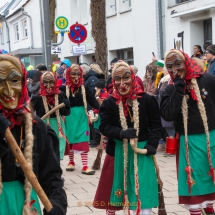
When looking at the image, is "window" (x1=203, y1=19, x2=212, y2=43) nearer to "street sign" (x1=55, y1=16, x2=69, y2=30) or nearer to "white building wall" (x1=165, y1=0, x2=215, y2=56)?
"white building wall" (x1=165, y1=0, x2=215, y2=56)

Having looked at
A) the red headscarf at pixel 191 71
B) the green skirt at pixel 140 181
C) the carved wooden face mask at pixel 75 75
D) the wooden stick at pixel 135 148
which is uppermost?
the red headscarf at pixel 191 71

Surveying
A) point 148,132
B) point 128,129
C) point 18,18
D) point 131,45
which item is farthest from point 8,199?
point 18,18

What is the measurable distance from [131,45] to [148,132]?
A: 12.7 m

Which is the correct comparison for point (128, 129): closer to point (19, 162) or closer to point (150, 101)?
point (150, 101)

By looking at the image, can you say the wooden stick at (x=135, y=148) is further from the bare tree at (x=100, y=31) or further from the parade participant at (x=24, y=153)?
the bare tree at (x=100, y=31)

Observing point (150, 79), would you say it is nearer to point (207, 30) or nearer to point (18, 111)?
point (207, 30)

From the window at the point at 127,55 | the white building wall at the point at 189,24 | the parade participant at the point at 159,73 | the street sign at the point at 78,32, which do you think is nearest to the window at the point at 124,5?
the window at the point at 127,55

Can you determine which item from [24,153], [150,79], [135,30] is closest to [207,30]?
[135,30]

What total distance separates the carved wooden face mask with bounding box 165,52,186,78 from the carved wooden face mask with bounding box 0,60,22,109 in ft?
7.26

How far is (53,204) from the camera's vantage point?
7.94 feet

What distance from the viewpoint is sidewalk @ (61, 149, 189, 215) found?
217 inches

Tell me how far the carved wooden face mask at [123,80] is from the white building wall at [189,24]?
315 inches

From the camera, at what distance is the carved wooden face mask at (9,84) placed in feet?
8.07

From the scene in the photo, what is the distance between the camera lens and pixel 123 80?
176 inches
